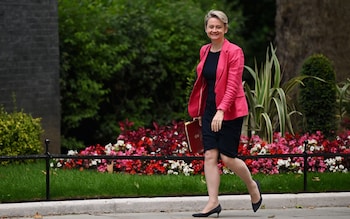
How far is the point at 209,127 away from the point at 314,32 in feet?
20.5

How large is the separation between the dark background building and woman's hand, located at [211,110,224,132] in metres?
5.35

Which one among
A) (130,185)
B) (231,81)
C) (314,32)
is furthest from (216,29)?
(314,32)

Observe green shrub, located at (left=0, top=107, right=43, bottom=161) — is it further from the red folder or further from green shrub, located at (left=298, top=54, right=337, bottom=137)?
the red folder

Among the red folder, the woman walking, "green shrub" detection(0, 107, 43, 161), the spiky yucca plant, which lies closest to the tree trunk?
the spiky yucca plant

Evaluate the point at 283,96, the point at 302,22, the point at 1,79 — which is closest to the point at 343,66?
the point at 302,22

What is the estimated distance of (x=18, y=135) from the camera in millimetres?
13289

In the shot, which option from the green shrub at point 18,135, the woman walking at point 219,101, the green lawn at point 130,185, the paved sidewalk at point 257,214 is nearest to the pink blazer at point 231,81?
the woman walking at point 219,101

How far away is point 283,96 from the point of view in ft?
43.7

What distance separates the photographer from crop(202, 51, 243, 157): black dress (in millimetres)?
9609

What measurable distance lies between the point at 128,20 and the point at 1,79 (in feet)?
10.9

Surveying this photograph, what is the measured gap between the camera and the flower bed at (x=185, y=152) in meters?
12.0

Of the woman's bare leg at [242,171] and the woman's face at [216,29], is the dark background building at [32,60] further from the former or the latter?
the woman's bare leg at [242,171]

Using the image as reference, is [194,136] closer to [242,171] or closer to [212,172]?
[212,172]

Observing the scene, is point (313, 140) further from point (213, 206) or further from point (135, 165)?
point (213, 206)
